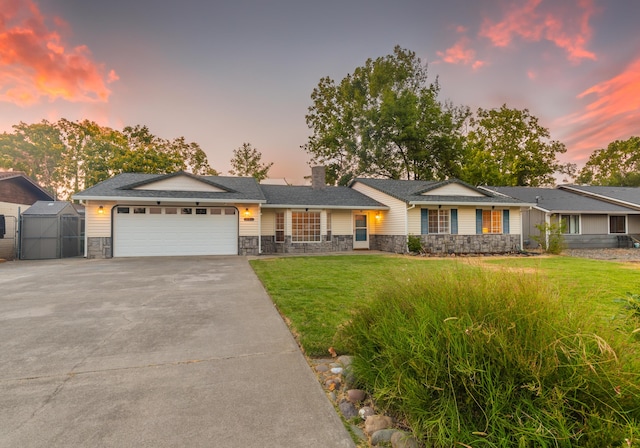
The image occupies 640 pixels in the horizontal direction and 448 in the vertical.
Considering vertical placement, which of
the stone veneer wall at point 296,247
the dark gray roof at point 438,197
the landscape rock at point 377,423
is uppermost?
the dark gray roof at point 438,197

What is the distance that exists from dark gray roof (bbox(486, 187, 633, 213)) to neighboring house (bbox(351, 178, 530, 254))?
13.4ft

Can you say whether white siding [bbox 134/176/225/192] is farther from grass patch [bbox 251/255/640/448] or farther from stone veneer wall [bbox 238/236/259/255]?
grass patch [bbox 251/255/640/448]

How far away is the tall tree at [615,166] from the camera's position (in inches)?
1479

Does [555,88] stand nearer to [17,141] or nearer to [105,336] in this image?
[105,336]

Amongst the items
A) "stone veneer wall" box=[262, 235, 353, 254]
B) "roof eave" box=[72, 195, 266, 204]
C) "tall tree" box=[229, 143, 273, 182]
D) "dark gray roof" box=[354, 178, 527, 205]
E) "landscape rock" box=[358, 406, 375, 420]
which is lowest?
"landscape rock" box=[358, 406, 375, 420]

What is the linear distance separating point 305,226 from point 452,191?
837 cm

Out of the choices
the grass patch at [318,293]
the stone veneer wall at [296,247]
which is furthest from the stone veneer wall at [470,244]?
the grass patch at [318,293]

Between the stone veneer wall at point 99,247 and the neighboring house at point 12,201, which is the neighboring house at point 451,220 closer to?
the stone veneer wall at point 99,247

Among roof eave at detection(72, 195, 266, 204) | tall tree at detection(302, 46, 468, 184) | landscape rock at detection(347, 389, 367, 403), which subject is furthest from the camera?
tall tree at detection(302, 46, 468, 184)

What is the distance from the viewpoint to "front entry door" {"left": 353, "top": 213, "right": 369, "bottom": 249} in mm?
16906

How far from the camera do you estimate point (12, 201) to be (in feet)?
50.7

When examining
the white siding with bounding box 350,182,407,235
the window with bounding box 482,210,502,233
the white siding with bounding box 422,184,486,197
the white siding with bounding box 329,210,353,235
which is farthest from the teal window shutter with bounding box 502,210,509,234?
the white siding with bounding box 329,210,353,235

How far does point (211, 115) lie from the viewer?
17.7 metres

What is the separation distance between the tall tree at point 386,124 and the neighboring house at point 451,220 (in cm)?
1185
